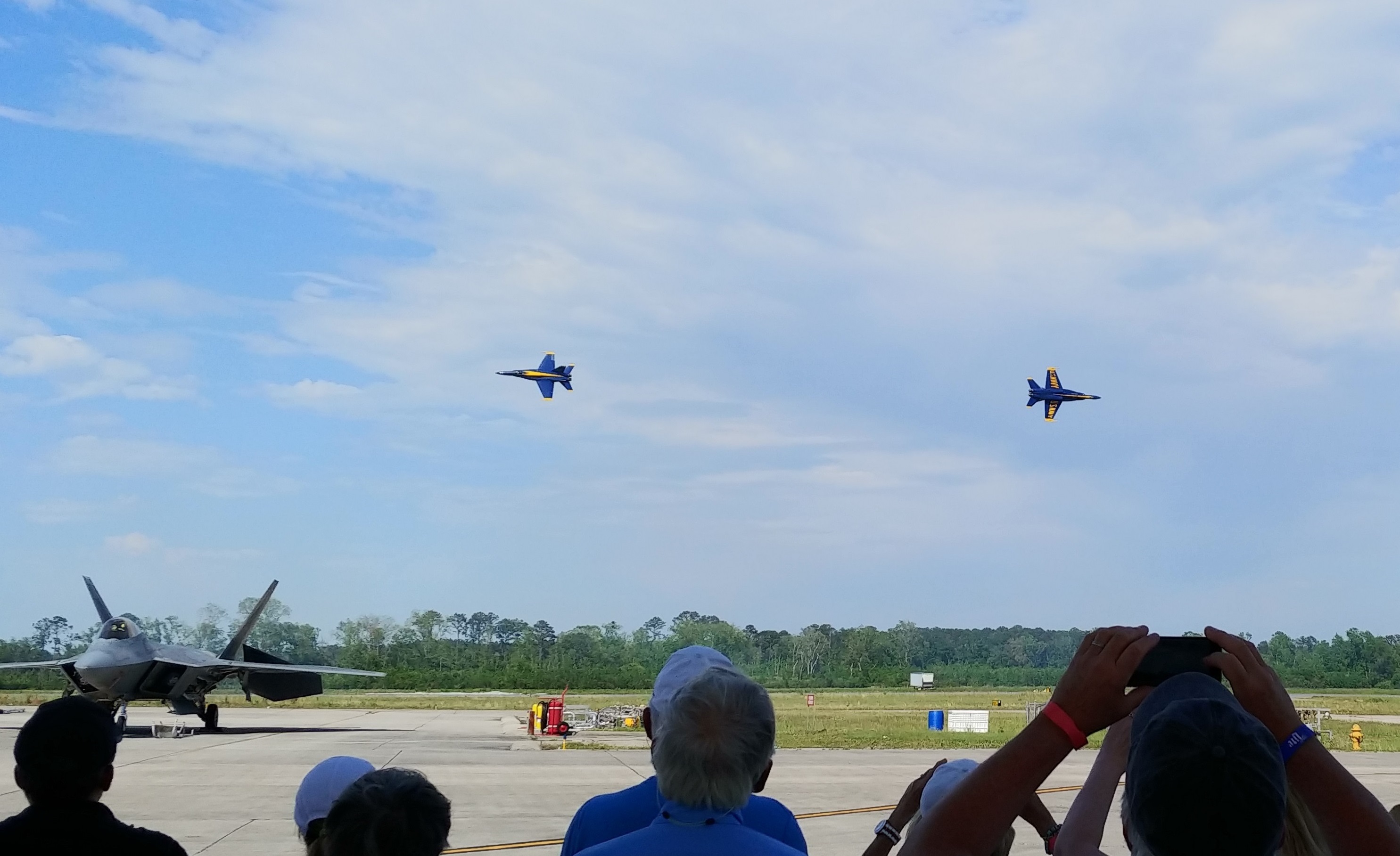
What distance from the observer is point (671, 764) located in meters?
2.96

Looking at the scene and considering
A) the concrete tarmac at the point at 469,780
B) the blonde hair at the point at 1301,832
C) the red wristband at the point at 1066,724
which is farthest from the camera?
the concrete tarmac at the point at 469,780

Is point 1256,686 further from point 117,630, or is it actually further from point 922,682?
point 922,682

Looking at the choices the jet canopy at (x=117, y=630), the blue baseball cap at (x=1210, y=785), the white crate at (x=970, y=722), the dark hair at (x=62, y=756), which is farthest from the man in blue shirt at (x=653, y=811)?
the white crate at (x=970, y=722)

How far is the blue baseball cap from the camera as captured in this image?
1967mm

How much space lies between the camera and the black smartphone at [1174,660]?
2303 mm

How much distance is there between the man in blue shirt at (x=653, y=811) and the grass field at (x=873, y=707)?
20858 millimetres

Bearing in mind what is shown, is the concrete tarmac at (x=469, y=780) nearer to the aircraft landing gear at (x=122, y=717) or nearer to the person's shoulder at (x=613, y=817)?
the aircraft landing gear at (x=122, y=717)

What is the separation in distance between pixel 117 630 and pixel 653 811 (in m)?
31.4

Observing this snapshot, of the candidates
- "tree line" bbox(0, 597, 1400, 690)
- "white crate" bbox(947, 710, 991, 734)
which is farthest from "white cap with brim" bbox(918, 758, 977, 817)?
"tree line" bbox(0, 597, 1400, 690)

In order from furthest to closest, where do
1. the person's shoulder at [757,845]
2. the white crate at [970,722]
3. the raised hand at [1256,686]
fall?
the white crate at [970,722] → the person's shoulder at [757,845] → the raised hand at [1256,686]

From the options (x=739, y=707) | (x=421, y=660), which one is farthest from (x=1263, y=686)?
(x=421, y=660)

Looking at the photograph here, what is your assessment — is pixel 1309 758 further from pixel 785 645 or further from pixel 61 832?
pixel 785 645

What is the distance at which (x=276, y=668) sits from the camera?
37812 millimetres

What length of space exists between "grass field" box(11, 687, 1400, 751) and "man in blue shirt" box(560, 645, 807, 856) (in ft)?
68.4
